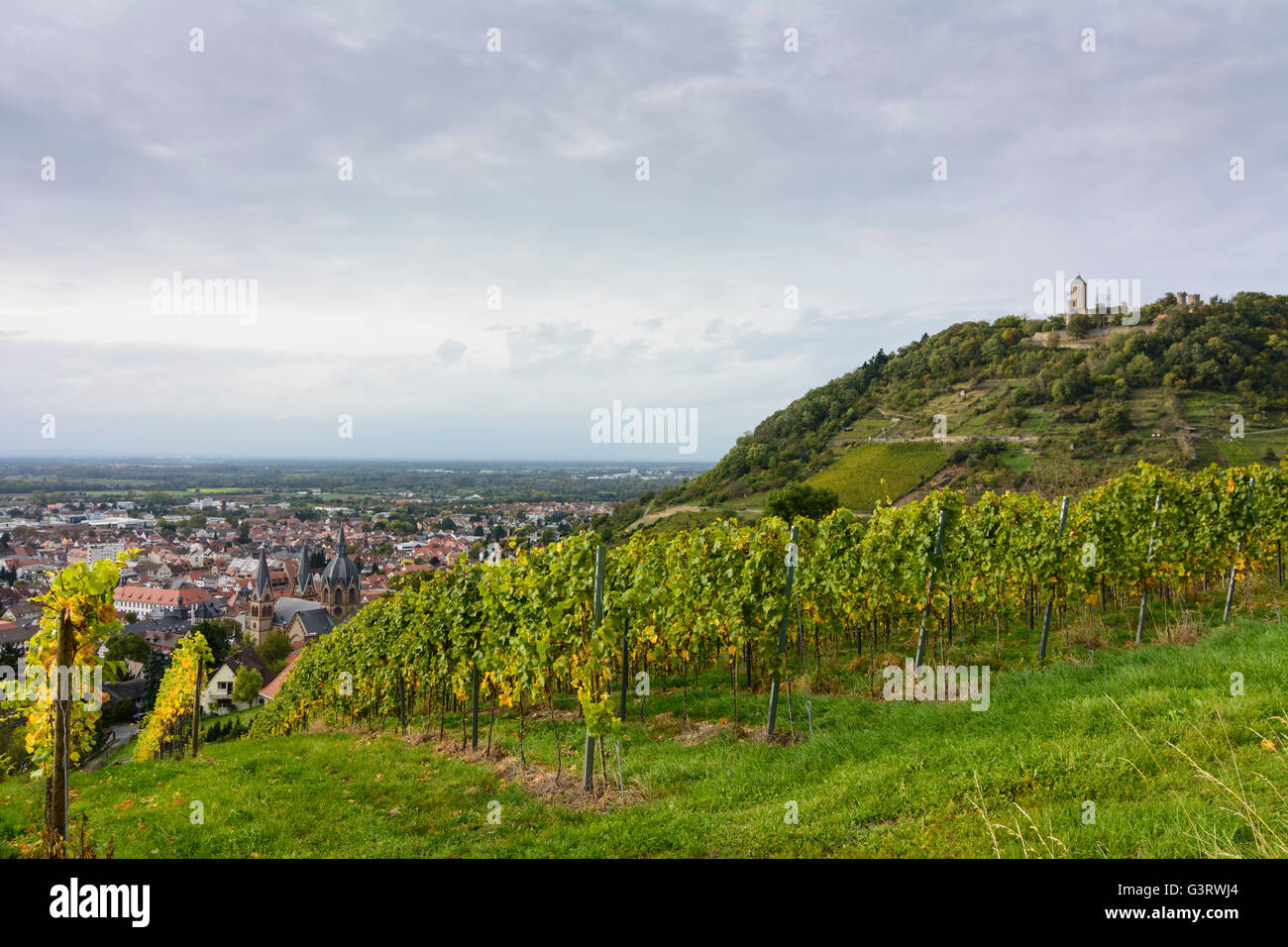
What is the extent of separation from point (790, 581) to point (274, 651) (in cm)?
7126

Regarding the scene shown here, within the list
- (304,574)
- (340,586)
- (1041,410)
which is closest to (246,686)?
(340,586)

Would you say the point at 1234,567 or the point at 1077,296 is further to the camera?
the point at 1077,296

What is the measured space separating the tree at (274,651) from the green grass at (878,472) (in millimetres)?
58282

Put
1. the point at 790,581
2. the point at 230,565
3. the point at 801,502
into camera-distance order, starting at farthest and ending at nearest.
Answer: the point at 230,565 < the point at 801,502 < the point at 790,581

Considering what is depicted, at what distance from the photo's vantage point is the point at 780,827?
5238 millimetres

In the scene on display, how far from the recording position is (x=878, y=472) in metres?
64.8

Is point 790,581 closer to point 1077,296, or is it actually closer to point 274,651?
point 274,651

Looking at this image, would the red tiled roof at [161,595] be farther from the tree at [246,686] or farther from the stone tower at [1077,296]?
the stone tower at [1077,296]

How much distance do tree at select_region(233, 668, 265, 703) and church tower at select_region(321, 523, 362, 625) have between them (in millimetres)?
22816
